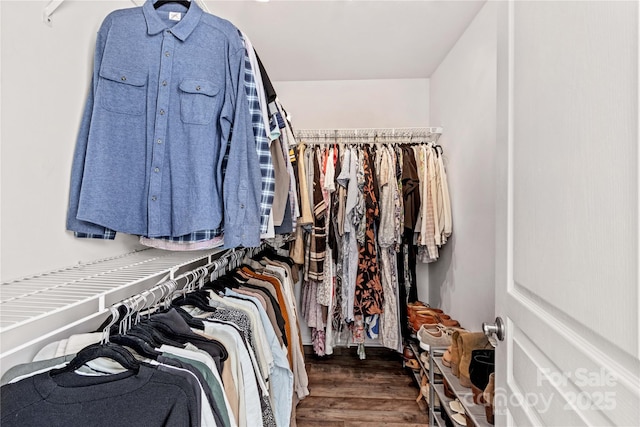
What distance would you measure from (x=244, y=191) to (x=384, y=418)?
1.66 metres

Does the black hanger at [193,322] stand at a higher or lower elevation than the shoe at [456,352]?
higher

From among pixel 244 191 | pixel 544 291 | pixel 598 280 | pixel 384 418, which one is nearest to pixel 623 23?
pixel 598 280

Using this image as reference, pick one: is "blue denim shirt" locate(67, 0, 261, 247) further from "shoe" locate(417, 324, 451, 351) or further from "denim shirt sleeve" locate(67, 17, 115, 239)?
"shoe" locate(417, 324, 451, 351)

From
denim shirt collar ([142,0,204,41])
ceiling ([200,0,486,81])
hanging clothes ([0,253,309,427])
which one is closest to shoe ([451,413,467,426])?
hanging clothes ([0,253,309,427])

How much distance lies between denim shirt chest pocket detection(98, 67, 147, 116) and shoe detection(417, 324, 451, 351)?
175cm

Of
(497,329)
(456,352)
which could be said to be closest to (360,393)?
(456,352)

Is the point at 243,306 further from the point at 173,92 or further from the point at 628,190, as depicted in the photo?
the point at 628,190

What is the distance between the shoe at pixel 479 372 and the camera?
123 cm

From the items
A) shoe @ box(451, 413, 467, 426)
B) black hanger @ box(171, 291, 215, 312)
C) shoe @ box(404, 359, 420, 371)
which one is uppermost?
black hanger @ box(171, 291, 215, 312)

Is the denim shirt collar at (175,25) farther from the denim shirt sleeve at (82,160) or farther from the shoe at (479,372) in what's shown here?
the shoe at (479,372)

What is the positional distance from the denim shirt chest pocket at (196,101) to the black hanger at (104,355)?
0.66 metres

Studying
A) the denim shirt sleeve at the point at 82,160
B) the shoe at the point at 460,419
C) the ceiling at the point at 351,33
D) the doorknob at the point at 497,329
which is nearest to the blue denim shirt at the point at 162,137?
the denim shirt sleeve at the point at 82,160

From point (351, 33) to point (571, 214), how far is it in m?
1.84

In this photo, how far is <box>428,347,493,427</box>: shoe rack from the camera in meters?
1.20
